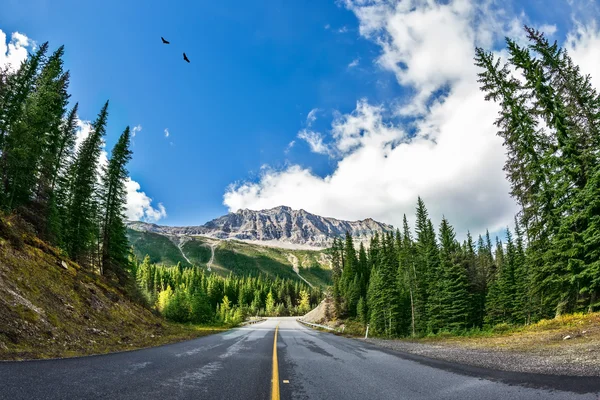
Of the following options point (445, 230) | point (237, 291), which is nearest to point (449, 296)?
point (445, 230)

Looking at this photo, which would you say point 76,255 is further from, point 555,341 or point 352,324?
point 352,324

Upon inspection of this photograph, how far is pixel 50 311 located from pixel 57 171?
80.9 feet

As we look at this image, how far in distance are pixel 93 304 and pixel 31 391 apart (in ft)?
48.8

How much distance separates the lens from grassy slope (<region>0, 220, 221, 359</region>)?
8891mm

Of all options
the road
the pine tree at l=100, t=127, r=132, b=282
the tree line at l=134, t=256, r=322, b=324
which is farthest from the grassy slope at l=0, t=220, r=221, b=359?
the tree line at l=134, t=256, r=322, b=324

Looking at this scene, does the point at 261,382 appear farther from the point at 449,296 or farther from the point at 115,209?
the point at 449,296

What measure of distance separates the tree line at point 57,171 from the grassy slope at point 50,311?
7998 mm

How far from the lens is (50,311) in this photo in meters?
11.8

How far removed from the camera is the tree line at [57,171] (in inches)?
920

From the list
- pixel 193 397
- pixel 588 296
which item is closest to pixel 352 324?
pixel 588 296

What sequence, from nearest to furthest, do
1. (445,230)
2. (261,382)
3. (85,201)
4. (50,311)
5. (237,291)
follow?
(261,382) → (50,311) → (85,201) → (445,230) → (237,291)

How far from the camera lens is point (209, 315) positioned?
45438 millimetres

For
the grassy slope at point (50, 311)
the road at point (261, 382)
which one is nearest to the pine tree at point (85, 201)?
the grassy slope at point (50, 311)

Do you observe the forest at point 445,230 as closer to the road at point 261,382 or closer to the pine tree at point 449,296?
the pine tree at point 449,296
